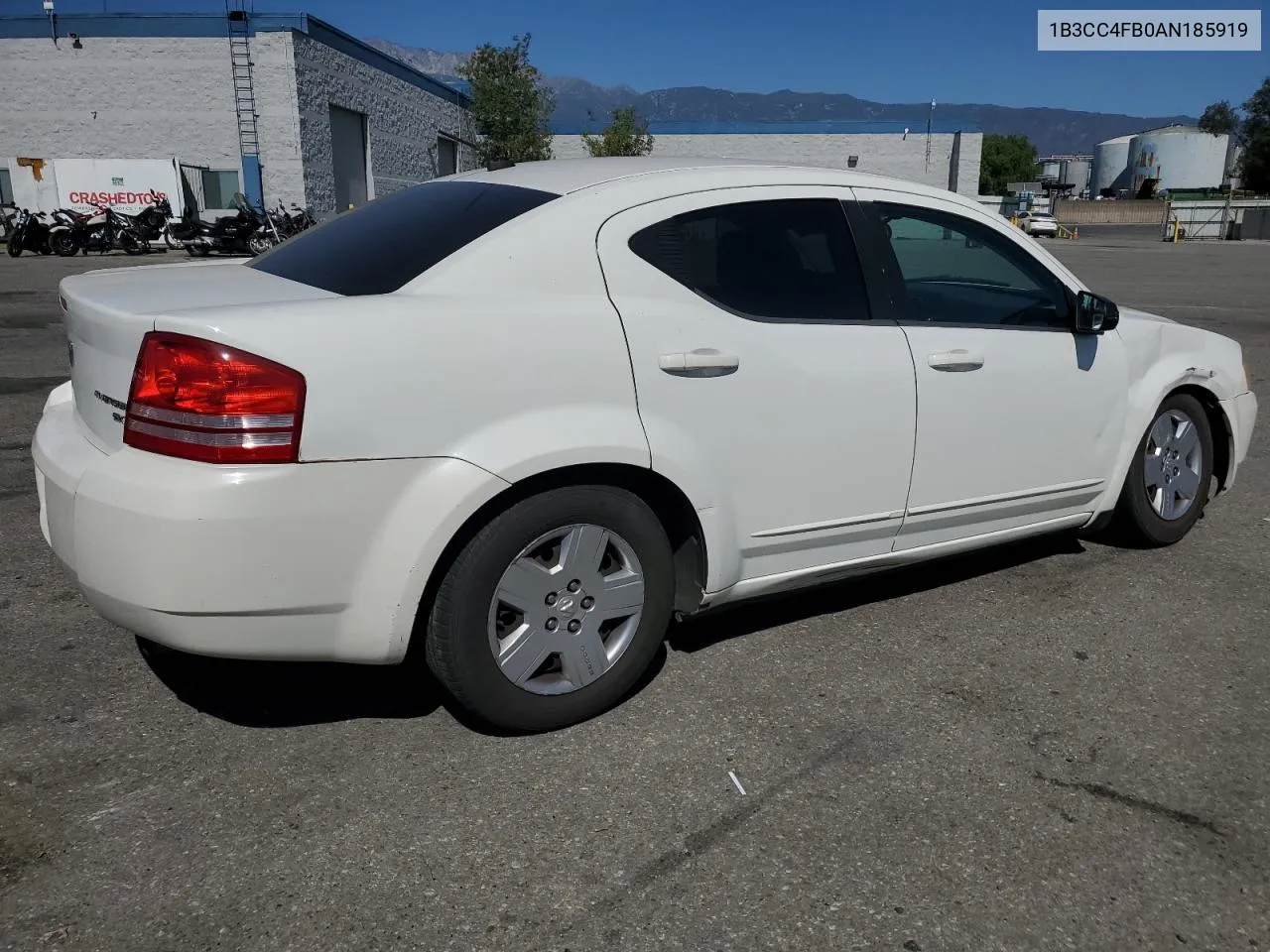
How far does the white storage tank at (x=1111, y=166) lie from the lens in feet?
367

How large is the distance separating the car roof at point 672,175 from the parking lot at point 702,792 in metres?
1.59

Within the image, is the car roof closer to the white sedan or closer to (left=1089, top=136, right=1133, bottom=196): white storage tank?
the white sedan

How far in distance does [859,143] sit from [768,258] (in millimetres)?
56006

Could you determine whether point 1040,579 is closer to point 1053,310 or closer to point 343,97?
point 1053,310

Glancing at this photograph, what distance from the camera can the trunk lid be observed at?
8.72ft

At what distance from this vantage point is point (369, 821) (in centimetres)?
260

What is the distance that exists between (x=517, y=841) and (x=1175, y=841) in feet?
5.34

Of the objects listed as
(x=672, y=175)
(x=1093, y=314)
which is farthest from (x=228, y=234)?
(x=1093, y=314)

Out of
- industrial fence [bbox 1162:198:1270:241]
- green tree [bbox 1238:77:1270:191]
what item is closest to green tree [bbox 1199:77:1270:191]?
green tree [bbox 1238:77:1270:191]

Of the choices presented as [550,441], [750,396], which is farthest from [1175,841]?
[550,441]

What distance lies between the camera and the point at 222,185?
29.8 meters

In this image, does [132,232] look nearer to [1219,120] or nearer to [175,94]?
[175,94]

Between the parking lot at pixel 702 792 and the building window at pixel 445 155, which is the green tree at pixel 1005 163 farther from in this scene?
the parking lot at pixel 702 792

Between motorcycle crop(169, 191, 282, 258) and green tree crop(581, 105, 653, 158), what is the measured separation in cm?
2479
